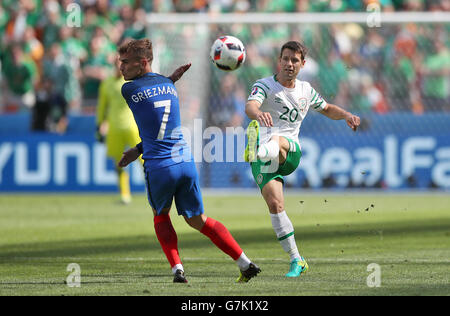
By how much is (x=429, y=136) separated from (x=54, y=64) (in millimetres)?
7694

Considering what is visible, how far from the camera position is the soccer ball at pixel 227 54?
820cm

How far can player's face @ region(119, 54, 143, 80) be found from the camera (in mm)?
7289

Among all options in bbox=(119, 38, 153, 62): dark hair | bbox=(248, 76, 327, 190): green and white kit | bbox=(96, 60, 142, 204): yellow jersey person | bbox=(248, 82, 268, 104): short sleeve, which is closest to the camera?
bbox=(119, 38, 153, 62): dark hair

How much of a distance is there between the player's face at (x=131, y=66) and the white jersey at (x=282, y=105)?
3.63ft

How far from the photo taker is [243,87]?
58.4 feet

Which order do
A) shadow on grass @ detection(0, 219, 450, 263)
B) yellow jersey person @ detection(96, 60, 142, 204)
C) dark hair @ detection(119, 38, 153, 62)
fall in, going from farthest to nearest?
yellow jersey person @ detection(96, 60, 142, 204), shadow on grass @ detection(0, 219, 450, 263), dark hair @ detection(119, 38, 153, 62)

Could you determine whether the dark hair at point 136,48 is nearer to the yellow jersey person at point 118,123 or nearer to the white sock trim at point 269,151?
the white sock trim at point 269,151

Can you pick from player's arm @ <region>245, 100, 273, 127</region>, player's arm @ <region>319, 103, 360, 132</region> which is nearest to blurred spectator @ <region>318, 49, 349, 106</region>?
player's arm @ <region>319, 103, 360, 132</region>

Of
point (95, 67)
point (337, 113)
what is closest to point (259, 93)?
point (337, 113)

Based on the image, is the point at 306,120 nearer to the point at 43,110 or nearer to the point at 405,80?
the point at 405,80

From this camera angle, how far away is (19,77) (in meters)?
19.0

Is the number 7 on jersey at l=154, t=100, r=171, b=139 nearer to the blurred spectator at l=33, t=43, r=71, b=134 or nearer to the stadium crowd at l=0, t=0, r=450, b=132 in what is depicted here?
the stadium crowd at l=0, t=0, r=450, b=132

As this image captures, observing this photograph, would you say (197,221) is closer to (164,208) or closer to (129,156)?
(164,208)

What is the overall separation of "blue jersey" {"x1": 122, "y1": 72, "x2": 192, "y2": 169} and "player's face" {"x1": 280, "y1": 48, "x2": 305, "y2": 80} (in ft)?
3.71
